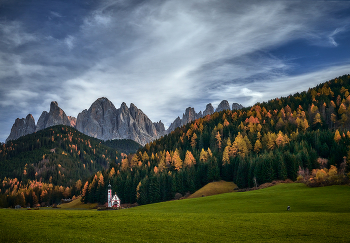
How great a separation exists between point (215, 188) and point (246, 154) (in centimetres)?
2418

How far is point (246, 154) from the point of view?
359 feet

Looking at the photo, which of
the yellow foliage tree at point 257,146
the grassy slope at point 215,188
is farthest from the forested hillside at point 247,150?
the grassy slope at point 215,188

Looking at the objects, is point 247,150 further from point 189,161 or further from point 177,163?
point 177,163

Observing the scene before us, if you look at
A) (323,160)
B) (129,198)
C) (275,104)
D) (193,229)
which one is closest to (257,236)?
(193,229)

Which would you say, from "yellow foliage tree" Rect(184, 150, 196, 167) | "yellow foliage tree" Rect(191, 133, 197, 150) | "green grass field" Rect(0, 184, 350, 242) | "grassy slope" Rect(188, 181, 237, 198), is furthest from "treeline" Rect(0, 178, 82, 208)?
"green grass field" Rect(0, 184, 350, 242)

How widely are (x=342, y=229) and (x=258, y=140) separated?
9188 centimetres

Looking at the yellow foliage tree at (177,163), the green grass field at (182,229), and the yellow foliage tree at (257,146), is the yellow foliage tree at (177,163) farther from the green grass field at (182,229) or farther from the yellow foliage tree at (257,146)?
the green grass field at (182,229)

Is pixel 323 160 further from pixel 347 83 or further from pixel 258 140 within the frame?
pixel 347 83

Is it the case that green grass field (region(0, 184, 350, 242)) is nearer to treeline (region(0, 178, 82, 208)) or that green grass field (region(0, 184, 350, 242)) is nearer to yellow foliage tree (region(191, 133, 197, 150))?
yellow foliage tree (region(191, 133, 197, 150))

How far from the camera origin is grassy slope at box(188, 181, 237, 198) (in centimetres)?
9334

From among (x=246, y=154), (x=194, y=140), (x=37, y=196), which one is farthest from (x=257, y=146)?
(x=37, y=196)

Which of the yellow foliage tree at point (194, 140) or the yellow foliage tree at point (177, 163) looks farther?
the yellow foliage tree at point (194, 140)

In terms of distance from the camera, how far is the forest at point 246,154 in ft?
290

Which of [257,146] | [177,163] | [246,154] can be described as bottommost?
[177,163]
